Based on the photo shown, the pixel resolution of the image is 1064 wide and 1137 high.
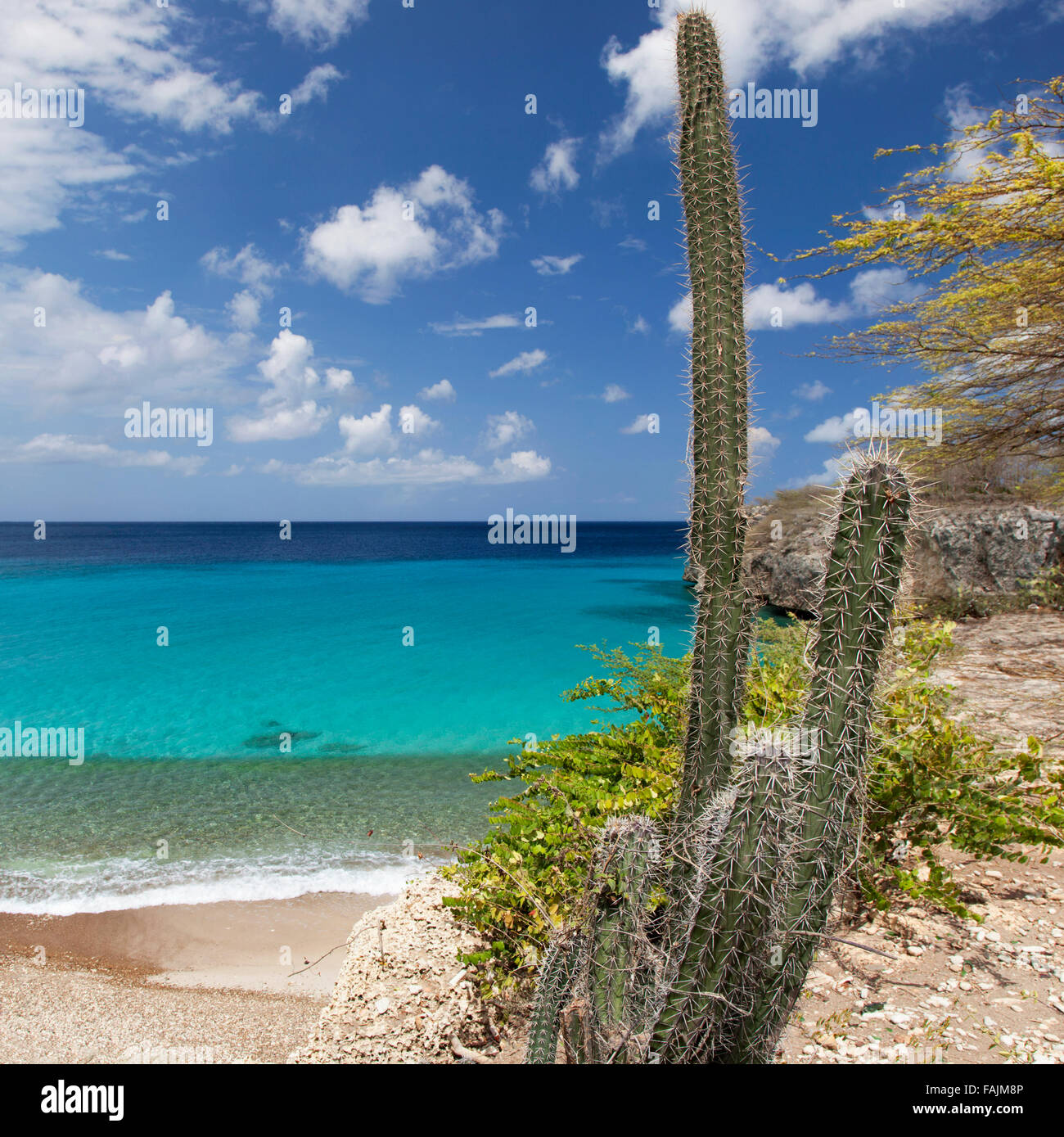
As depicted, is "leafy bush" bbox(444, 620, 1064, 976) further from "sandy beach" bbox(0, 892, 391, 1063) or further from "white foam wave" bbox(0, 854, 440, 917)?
"white foam wave" bbox(0, 854, 440, 917)

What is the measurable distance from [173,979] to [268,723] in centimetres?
773

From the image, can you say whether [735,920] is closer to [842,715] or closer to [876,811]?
[842,715]

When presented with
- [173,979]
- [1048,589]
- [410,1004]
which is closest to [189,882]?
[173,979]

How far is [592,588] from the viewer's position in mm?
36812

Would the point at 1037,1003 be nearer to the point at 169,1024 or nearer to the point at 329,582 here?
the point at 169,1024

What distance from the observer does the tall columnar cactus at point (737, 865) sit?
7.00ft

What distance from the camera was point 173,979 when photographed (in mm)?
5586

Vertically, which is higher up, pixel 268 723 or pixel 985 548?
pixel 985 548

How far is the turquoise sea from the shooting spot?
24.6 feet

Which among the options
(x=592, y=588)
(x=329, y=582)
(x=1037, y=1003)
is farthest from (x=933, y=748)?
(x=329, y=582)

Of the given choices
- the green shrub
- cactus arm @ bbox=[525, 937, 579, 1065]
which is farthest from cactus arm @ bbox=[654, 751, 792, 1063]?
the green shrub

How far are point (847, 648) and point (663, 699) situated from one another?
2.63m

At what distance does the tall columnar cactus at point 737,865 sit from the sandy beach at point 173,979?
320cm

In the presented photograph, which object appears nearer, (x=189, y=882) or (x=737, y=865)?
(x=737, y=865)
